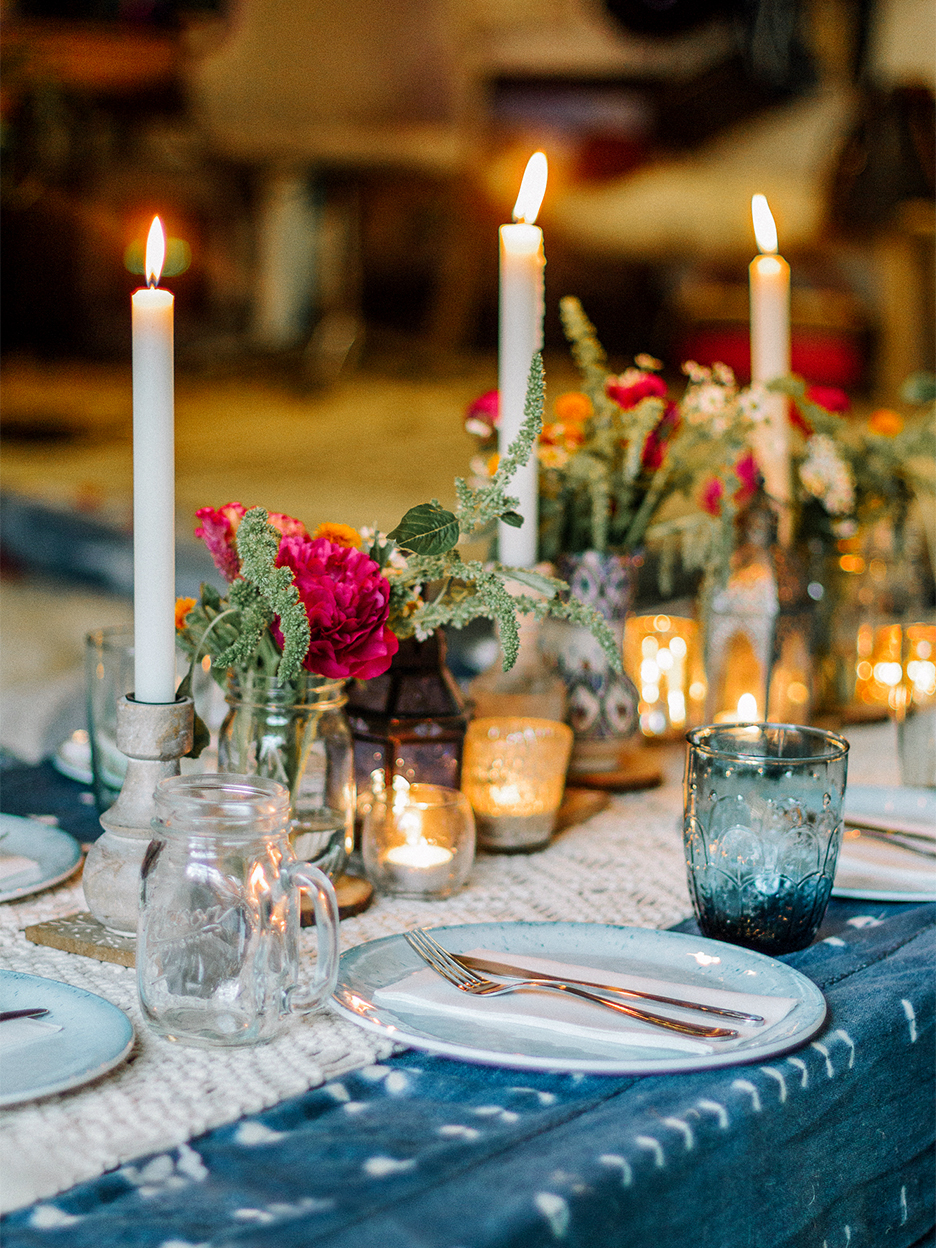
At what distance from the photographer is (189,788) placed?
0.55 metres

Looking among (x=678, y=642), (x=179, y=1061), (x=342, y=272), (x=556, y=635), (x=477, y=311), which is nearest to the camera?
(x=179, y=1061)

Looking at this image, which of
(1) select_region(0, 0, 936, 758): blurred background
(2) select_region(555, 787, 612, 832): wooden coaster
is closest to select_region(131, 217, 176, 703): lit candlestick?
(2) select_region(555, 787, 612, 832): wooden coaster

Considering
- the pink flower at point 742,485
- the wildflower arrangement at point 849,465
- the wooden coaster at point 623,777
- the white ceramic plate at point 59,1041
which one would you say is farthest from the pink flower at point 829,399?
the white ceramic plate at point 59,1041

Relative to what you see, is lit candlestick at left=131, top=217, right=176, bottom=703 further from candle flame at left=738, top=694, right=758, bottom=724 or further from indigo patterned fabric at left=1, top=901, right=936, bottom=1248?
candle flame at left=738, top=694, right=758, bottom=724

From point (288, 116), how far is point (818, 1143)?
13.7ft

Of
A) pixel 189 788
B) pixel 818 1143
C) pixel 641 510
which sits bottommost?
pixel 818 1143

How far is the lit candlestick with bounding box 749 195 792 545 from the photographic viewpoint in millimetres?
1028

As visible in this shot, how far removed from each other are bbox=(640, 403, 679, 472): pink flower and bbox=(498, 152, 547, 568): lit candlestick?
11 centimetres

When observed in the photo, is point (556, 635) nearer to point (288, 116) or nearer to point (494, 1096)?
point (494, 1096)

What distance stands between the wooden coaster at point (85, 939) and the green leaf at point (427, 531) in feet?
0.74

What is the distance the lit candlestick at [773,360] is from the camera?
103 cm

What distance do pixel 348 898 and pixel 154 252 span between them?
0.33 m

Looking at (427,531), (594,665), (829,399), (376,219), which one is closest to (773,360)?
(829,399)

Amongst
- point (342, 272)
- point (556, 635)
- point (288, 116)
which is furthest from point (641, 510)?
point (342, 272)
